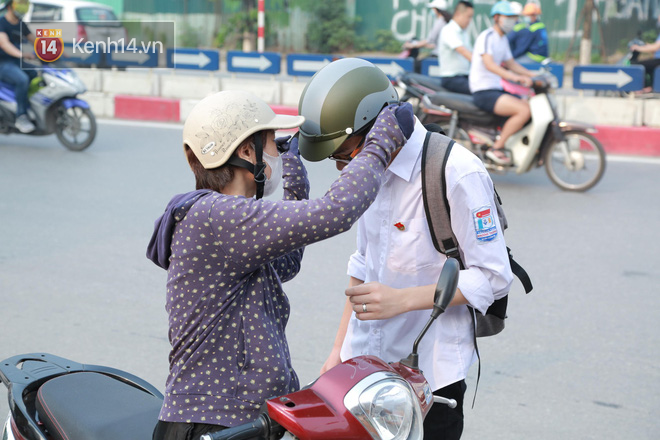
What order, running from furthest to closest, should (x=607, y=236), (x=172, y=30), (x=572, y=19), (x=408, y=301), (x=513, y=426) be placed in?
(x=172, y=30) < (x=572, y=19) < (x=607, y=236) < (x=513, y=426) < (x=408, y=301)

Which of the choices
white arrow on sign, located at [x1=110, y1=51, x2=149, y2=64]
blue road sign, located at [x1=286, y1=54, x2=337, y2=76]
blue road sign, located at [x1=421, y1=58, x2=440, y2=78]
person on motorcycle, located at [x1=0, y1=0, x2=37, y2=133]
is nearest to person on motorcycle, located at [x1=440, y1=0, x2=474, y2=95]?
blue road sign, located at [x1=421, y1=58, x2=440, y2=78]

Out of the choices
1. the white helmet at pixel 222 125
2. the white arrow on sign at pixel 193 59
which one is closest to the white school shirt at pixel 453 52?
the white arrow on sign at pixel 193 59

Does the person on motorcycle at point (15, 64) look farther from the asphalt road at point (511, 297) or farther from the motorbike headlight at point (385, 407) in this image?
the motorbike headlight at point (385, 407)

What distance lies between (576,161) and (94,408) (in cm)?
638

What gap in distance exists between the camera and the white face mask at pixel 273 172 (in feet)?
6.69

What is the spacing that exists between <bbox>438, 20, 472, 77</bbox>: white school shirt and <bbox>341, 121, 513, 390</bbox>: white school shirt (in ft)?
23.6

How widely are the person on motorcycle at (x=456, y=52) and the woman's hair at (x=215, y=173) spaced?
24.0ft

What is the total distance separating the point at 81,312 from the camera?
483 centimetres

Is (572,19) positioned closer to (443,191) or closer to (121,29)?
(121,29)

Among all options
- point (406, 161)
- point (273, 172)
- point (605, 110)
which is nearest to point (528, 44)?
point (605, 110)

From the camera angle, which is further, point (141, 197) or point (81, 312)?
point (141, 197)

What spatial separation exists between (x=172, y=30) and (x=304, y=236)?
23.1 m

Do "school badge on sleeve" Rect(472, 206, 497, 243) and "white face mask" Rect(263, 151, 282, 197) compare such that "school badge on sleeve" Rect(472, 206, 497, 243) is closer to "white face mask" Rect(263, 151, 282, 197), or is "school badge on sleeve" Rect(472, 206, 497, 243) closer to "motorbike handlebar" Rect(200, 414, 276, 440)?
"white face mask" Rect(263, 151, 282, 197)

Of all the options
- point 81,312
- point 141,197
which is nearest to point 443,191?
point 81,312
